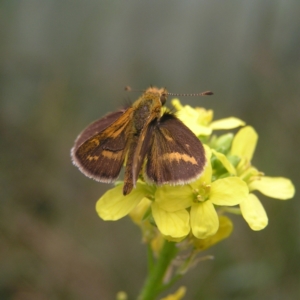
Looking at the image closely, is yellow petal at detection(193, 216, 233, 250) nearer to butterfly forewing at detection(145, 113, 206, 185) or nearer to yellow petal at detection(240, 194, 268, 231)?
yellow petal at detection(240, 194, 268, 231)

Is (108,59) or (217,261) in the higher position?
(108,59)

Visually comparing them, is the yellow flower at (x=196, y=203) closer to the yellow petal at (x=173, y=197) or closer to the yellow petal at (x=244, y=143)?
the yellow petal at (x=173, y=197)

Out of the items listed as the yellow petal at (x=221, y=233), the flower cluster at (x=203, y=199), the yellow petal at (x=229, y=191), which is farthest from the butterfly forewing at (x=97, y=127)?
the yellow petal at (x=221, y=233)

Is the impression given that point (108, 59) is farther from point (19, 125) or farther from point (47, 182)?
point (47, 182)

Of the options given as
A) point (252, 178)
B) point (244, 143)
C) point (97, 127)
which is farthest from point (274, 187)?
point (97, 127)

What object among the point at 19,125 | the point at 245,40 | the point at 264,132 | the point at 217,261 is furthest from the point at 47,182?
the point at 245,40

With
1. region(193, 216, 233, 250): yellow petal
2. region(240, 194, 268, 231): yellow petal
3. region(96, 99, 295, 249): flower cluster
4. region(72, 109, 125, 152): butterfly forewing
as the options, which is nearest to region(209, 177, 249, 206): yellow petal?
region(96, 99, 295, 249): flower cluster

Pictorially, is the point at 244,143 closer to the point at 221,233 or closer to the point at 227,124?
the point at 227,124
